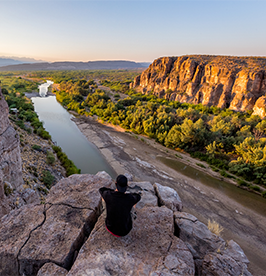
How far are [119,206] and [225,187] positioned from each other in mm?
16372

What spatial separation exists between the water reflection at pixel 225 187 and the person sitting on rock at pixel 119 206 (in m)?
15.1

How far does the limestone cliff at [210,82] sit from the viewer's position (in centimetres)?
3831

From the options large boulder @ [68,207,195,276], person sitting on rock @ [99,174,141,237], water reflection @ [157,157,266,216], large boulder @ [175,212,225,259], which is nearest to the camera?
large boulder @ [68,207,195,276]

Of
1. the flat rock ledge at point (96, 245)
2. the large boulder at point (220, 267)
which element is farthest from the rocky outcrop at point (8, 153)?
the large boulder at point (220, 267)

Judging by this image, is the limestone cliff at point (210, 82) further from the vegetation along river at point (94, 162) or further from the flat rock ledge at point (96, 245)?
the flat rock ledge at point (96, 245)

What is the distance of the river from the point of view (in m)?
18.9

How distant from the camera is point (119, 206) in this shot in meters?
3.77

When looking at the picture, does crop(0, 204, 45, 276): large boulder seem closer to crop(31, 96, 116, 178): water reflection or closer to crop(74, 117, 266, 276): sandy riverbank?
crop(74, 117, 266, 276): sandy riverbank

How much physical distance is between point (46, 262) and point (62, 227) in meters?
0.81

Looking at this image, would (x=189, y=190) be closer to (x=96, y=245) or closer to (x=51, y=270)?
(x=96, y=245)

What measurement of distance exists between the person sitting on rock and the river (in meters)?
13.5

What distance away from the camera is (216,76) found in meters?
46.2

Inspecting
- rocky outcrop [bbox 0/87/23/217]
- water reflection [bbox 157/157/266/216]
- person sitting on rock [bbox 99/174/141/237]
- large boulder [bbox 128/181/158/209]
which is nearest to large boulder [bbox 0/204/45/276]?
person sitting on rock [bbox 99/174/141/237]

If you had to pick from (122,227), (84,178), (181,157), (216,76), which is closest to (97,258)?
(122,227)
